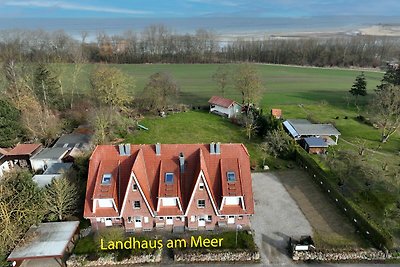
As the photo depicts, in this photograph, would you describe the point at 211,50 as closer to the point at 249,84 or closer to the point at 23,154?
the point at 249,84

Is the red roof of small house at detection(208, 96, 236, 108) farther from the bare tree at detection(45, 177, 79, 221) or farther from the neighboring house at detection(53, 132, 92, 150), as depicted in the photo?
the bare tree at detection(45, 177, 79, 221)

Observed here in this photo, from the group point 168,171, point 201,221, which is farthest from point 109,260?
point 168,171

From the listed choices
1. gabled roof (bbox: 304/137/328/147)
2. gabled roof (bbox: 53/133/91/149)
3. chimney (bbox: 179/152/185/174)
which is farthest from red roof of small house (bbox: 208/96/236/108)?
chimney (bbox: 179/152/185/174)

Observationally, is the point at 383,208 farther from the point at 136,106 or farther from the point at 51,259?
the point at 136,106

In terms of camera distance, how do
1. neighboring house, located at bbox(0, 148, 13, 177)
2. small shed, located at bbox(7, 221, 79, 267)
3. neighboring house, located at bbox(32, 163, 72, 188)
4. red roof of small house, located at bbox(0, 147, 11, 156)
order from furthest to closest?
red roof of small house, located at bbox(0, 147, 11, 156), neighboring house, located at bbox(0, 148, 13, 177), neighboring house, located at bbox(32, 163, 72, 188), small shed, located at bbox(7, 221, 79, 267)

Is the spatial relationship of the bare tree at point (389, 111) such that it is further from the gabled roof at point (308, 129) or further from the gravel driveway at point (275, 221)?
the gravel driveway at point (275, 221)

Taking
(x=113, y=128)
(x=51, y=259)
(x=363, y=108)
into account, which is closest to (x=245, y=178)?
(x=51, y=259)
